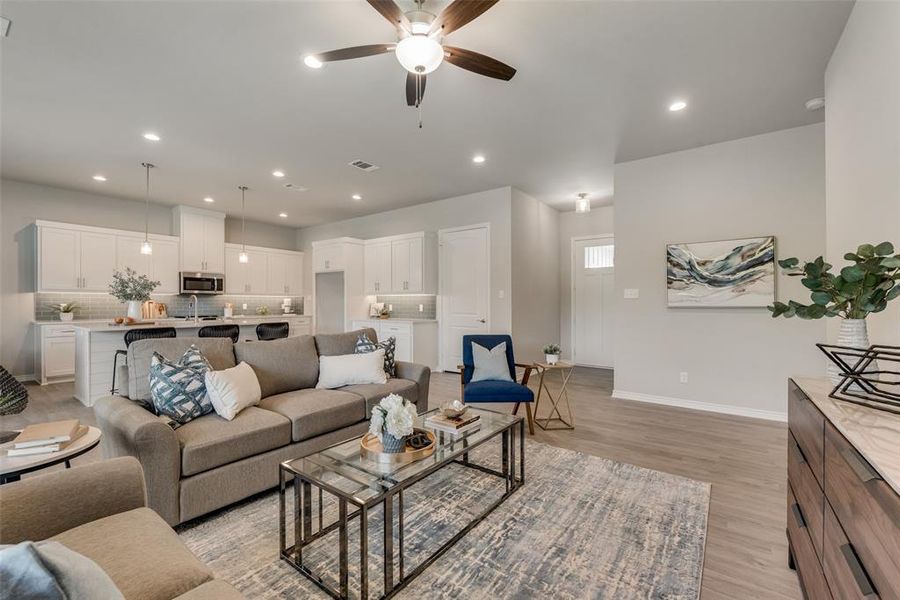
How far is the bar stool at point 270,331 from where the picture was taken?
536cm

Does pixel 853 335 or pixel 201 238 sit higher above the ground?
pixel 201 238

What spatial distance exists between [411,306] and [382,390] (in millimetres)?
3880

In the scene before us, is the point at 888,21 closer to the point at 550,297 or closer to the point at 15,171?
the point at 550,297

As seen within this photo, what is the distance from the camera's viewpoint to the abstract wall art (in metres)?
3.86

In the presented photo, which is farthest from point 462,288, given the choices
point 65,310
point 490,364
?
point 65,310

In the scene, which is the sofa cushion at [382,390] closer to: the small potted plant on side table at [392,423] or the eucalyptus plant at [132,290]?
the small potted plant on side table at [392,423]

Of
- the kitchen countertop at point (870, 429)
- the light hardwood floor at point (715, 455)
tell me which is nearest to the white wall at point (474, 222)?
the light hardwood floor at point (715, 455)

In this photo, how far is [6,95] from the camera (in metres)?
3.16

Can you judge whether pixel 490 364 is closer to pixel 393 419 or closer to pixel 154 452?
pixel 393 419

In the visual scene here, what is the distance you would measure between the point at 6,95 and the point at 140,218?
3940 millimetres

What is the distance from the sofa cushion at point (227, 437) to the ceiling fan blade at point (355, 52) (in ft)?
7.22

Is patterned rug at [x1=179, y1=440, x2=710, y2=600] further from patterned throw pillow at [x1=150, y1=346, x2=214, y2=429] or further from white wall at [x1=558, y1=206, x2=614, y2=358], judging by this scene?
white wall at [x1=558, y1=206, x2=614, y2=358]

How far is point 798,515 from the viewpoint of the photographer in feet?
5.23

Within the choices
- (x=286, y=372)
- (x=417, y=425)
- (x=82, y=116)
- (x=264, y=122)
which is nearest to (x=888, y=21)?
(x=417, y=425)
